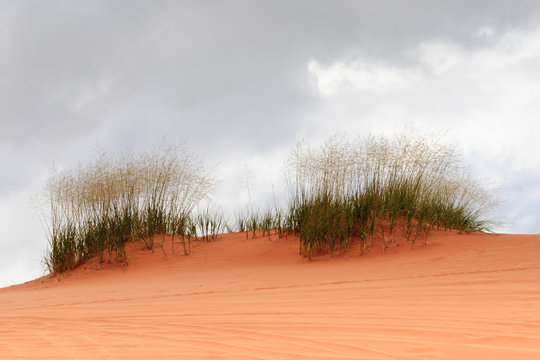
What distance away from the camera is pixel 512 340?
2.26m

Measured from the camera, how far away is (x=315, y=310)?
11.0 feet

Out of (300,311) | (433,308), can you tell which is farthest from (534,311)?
(300,311)

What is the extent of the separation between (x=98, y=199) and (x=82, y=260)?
1158mm

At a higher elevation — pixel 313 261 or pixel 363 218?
pixel 363 218

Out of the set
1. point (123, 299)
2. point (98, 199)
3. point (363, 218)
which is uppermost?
point (98, 199)

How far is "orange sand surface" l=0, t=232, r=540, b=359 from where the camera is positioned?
91.2 inches

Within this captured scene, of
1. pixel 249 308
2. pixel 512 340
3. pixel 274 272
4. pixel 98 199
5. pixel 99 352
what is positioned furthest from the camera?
pixel 98 199

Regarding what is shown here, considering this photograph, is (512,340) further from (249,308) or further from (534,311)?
(249,308)

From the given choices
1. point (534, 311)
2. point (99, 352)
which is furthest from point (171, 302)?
point (534, 311)

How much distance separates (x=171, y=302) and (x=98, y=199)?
4602 mm

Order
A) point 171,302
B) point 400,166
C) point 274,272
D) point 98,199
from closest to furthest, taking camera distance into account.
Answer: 1. point 171,302
2. point 274,272
3. point 400,166
4. point 98,199

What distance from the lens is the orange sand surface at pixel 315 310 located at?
232 centimetres

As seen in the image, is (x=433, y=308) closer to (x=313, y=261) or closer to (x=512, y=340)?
(x=512, y=340)

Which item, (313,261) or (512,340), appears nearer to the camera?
(512,340)
